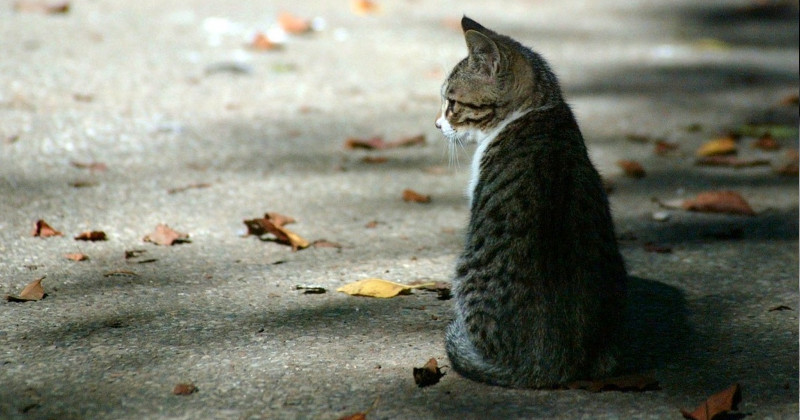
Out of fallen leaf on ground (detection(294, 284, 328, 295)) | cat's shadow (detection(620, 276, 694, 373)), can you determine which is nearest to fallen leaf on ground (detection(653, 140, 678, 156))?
cat's shadow (detection(620, 276, 694, 373))

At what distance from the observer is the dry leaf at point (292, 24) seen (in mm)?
8891

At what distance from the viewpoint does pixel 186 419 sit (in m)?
2.86

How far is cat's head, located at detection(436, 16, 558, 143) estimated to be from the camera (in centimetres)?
363

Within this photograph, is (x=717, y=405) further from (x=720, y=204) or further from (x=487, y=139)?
(x=720, y=204)

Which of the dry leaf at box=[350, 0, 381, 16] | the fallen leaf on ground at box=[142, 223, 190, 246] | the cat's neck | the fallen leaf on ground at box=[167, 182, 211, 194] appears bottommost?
the fallen leaf on ground at box=[142, 223, 190, 246]

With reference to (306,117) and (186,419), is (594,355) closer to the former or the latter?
(186,419)

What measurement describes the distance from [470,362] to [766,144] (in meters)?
4.16

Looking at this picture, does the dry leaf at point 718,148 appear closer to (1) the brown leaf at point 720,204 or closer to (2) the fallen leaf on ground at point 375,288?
(1) the brown leaf at point 720,204

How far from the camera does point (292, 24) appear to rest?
890 centimetres

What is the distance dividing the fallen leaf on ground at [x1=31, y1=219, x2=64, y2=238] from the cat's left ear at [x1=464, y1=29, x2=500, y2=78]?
224 cm

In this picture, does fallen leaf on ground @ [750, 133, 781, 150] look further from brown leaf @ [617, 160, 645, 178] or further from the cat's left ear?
the cat's left ear

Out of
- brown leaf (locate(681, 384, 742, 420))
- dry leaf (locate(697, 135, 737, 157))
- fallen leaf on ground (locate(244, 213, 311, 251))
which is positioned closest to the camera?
brown leaf (locate(681, 384, 742, 420))

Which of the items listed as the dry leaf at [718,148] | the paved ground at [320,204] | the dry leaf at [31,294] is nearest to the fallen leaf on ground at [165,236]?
the paved ground at [320,204]

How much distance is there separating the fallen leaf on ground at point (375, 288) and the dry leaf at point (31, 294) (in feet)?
4.03
